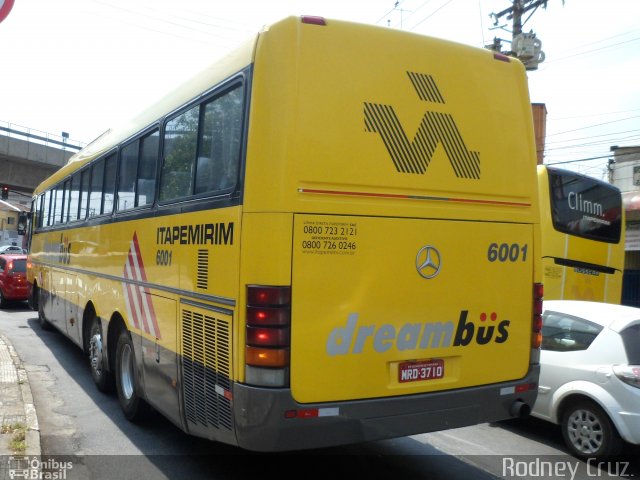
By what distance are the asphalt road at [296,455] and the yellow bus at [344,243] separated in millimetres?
607

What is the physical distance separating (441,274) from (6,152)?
34194 mm

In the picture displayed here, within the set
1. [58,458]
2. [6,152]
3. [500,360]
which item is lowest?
[58,458]

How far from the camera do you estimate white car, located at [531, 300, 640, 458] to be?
5.57m

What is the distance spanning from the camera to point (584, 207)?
10688mm

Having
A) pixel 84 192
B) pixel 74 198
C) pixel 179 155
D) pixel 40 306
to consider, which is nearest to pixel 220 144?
pixel 179 155

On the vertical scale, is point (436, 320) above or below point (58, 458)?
above

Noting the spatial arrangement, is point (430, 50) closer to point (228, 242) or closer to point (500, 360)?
point (228, 242)

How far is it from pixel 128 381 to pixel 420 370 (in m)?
3.73

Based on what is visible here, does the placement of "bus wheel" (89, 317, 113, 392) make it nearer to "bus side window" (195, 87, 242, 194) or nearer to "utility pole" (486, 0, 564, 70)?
"bus side window" (195, 87, 242, 194)

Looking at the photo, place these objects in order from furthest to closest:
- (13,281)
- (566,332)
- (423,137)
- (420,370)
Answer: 1. (13,281)
2. (566,332)
3. (423,137)
4. (420,370)

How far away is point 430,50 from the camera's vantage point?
4.72 metres

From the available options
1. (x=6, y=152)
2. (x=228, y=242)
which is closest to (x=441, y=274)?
(x=228, y=242)

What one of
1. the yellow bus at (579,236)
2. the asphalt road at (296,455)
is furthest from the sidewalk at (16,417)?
the yellow bus at (579,236)

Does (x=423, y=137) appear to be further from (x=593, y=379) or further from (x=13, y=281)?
(x=13, y=281)
